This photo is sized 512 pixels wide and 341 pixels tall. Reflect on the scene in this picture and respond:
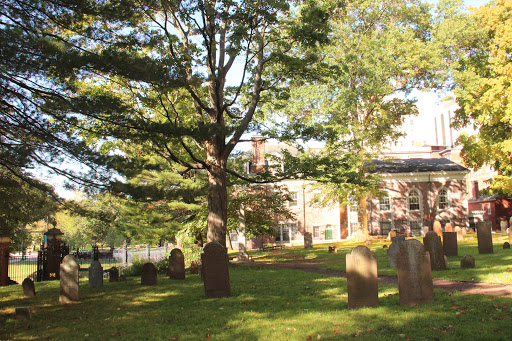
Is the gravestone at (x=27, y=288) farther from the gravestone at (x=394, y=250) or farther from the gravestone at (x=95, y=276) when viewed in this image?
the gravestone at (x=394, y=250)

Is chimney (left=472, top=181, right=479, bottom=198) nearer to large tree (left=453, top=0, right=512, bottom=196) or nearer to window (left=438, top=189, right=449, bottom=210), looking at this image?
window (left=438, top=189, right=449, bottom=210)

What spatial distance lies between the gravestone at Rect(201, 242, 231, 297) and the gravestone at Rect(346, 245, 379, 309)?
3.73 metres

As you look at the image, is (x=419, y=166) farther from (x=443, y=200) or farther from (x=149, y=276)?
(x=149, y=276)

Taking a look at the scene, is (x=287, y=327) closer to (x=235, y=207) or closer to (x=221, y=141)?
(x=221, y=141)

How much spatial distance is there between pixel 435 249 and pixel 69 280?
11.1m

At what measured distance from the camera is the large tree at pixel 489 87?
83.9 ft

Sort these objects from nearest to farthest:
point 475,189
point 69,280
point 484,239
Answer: point 69,280 < point 484,239 < point 475,189

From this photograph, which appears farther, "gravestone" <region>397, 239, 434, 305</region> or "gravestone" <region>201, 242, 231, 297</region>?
"gravestone" <region>201, 242, 231, 297</region>

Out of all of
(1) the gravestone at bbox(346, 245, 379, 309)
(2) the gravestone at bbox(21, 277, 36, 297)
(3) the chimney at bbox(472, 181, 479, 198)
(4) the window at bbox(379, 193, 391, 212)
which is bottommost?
(2) the gravestone at bbox(21, 277, 36, 297)

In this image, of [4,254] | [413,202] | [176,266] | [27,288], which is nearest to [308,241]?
[413,202]

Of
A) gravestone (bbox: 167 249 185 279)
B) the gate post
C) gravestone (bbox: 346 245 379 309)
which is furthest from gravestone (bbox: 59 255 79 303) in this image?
gravestone (bbox: 346 245 379 309)

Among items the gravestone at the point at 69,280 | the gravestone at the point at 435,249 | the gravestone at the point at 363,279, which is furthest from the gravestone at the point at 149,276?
the gravestone at the point at 435,249

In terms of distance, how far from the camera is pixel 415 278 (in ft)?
28.0

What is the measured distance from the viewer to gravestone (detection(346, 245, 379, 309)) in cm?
863
